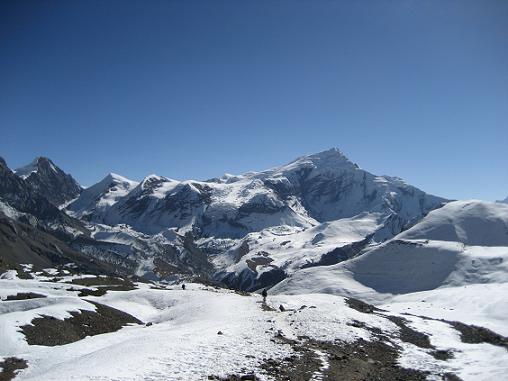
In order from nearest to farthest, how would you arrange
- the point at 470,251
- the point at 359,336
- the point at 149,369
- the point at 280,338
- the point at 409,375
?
1. the point at 149,369
2. the point at 409,375
3. the point at 280,338
4. the point at 359,336
5. the point at 470,251

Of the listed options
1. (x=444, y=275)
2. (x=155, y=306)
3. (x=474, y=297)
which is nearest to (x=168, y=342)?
(x=155, y=306)

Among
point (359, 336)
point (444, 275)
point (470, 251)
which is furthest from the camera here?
point (470, 251)

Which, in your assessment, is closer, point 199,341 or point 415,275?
point 199,341

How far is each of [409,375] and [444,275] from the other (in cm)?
16140

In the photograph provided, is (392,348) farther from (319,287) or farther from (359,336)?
(319,287)

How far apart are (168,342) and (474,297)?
81.1 m

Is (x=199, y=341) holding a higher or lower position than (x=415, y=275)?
lower

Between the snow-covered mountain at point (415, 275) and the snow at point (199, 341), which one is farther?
Result: the snow-covered mountain at point (415, 275)

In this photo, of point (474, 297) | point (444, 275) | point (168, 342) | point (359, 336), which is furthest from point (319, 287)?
point (168, 342)

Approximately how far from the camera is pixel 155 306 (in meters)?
61.4

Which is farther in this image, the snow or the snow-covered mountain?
the snow-covered mountain

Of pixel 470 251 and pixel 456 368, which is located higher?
pixel 470 251

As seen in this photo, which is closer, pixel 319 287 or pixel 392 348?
pixel 392 348

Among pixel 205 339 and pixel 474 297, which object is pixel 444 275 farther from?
pixel 205 339
